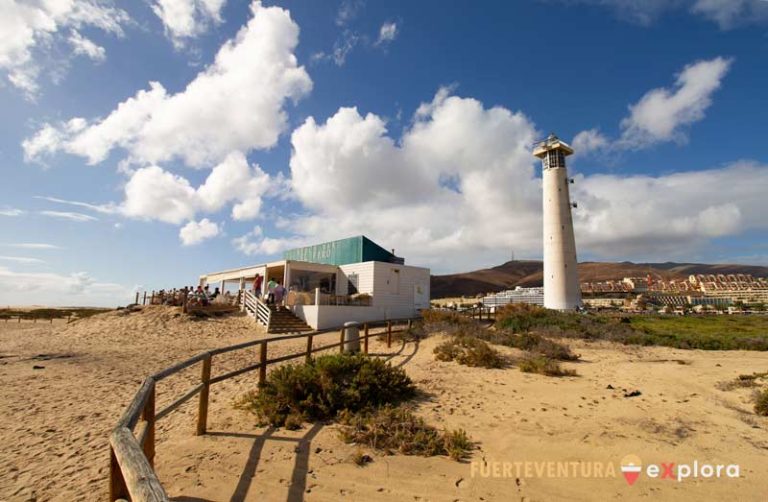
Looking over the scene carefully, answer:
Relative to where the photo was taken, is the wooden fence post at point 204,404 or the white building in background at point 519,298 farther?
the white building in background at point 519,298

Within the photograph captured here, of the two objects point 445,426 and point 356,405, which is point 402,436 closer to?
point 445,426

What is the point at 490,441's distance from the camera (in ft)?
16.1

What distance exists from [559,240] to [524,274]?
89174 millimetres

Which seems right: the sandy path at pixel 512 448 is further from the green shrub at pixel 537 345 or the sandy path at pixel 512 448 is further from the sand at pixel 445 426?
the green shrub at pixel 537 345

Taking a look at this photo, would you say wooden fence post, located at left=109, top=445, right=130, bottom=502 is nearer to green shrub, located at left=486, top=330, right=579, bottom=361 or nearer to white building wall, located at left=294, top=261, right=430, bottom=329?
green shrub, located at left=486, top=330, right=579, bottom=361

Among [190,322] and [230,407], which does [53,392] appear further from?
[190,322]

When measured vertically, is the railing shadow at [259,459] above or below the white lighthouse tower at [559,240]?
below

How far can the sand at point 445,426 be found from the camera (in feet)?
12.5

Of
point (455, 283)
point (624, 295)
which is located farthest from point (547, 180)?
point (455, 283)

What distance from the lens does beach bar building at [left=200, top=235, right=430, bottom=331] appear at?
20047 mm

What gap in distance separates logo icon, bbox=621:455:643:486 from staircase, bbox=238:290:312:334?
16002 millimetres

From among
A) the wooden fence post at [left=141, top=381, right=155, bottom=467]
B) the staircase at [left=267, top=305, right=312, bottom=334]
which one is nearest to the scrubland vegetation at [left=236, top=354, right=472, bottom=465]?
the wooden fence post at [left=141, top=381, right=155, bottom=467]

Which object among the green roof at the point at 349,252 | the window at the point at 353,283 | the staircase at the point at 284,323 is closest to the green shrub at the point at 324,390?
the staircase at the point at 284,323

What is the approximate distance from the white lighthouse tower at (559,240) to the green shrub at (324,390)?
25.4m
